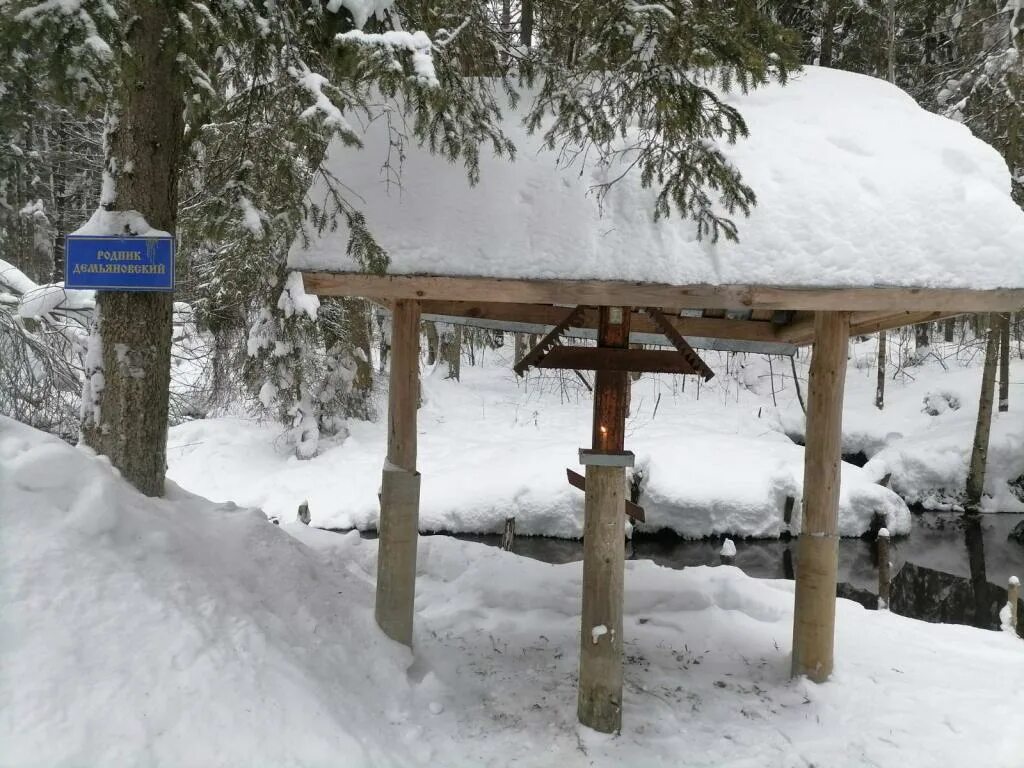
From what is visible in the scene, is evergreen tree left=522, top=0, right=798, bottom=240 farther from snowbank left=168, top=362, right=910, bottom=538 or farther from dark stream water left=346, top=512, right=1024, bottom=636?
snowbank left=168, top=362, right=910, bottom=538

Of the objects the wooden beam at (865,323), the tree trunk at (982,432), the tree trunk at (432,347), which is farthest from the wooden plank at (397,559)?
the tree trunk at (432,347)

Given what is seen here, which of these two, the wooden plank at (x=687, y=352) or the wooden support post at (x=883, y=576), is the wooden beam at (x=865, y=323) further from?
the wooden support post at (x=883, y=576)

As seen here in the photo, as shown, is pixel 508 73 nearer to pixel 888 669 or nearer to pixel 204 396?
pixel 888 669

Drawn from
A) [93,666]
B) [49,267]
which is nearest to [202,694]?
[93,666]

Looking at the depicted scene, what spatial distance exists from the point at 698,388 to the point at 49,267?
1764 centimetres

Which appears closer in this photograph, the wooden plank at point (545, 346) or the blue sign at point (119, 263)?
the blue sign at point (119, 263)

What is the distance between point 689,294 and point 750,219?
605mm

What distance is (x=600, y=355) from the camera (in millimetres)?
4043

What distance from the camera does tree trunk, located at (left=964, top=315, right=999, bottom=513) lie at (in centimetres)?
1215

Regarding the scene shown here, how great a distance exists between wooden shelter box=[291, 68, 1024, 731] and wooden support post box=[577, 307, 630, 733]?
0.01 m

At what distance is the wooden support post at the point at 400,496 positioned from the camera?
174 inches

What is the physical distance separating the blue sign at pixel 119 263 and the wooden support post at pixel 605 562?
2.52 m

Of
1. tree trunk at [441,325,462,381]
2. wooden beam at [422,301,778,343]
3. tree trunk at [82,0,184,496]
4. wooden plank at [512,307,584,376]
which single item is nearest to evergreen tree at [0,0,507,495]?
tree trunk at [82,0,184,496]

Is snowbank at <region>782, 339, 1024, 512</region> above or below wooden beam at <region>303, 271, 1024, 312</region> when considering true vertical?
below
